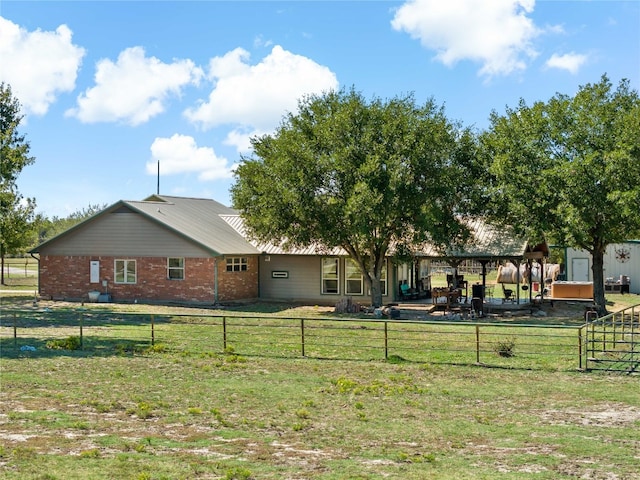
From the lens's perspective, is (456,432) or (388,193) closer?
(456,432)

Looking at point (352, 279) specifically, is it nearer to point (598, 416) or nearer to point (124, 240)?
point (124, 240)

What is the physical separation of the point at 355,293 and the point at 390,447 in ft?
83.5

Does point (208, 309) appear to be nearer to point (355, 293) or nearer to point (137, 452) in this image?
point (355, 293)

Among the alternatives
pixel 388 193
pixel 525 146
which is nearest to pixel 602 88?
pixel 525 146

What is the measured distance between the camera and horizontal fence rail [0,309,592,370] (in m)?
17.9

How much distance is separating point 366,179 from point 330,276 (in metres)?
7.91

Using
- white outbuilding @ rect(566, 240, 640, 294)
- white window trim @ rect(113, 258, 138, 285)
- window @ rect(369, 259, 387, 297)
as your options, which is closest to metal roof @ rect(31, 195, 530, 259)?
window @ rect(369, 259, 387, 297)

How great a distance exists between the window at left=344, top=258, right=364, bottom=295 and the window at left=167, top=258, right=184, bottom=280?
7.90 meters

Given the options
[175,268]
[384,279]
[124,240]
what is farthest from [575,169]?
[124,240]

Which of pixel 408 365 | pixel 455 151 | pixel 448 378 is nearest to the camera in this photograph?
pixel 448 378

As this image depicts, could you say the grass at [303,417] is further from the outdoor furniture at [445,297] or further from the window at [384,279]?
the window at [384,279]

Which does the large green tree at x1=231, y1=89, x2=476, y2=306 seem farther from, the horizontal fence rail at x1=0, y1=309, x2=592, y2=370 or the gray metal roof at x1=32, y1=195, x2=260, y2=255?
the horizontal fence rail at x1=0, y1=309, x2=592, y2=370

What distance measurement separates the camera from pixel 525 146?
29.7 metres

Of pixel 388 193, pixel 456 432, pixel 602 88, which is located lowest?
pixel 456 432
